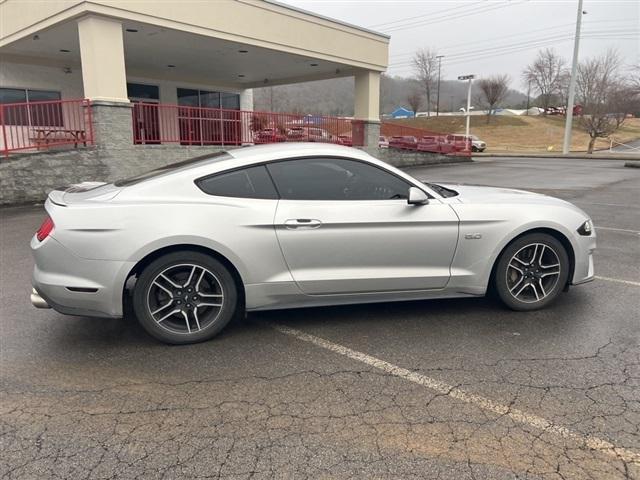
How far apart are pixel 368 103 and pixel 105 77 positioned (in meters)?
10.2

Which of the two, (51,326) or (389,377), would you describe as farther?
(51,326)

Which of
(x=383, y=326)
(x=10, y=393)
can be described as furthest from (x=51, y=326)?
(x=383, y=326)

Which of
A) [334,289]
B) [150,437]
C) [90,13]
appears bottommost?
[150,437]

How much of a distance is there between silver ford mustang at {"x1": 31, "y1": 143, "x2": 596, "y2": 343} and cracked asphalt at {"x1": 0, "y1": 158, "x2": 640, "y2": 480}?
0.30m

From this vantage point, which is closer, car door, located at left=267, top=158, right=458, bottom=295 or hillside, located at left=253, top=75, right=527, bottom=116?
car door, located at left=267, top=158, right=458, bottom=295

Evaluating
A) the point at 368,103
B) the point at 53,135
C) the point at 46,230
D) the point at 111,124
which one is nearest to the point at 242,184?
the point at 46,230

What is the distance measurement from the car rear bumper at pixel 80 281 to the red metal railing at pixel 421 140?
21.2 metres

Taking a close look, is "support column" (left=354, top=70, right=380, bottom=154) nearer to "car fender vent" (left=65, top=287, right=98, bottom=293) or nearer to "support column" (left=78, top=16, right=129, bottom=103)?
"support column" (left=78, top=16, right=129, bottom=103)

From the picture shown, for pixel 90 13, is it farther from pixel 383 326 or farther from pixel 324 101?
pixel 324 101

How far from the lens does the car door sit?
3.85 meters

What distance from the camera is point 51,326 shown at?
414cm

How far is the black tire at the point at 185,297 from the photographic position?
3625 mm

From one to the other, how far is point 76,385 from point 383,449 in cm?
201

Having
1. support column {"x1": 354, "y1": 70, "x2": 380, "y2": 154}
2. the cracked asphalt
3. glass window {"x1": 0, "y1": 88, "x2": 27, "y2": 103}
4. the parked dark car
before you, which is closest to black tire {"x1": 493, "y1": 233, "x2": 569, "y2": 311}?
the cracked asphalt
